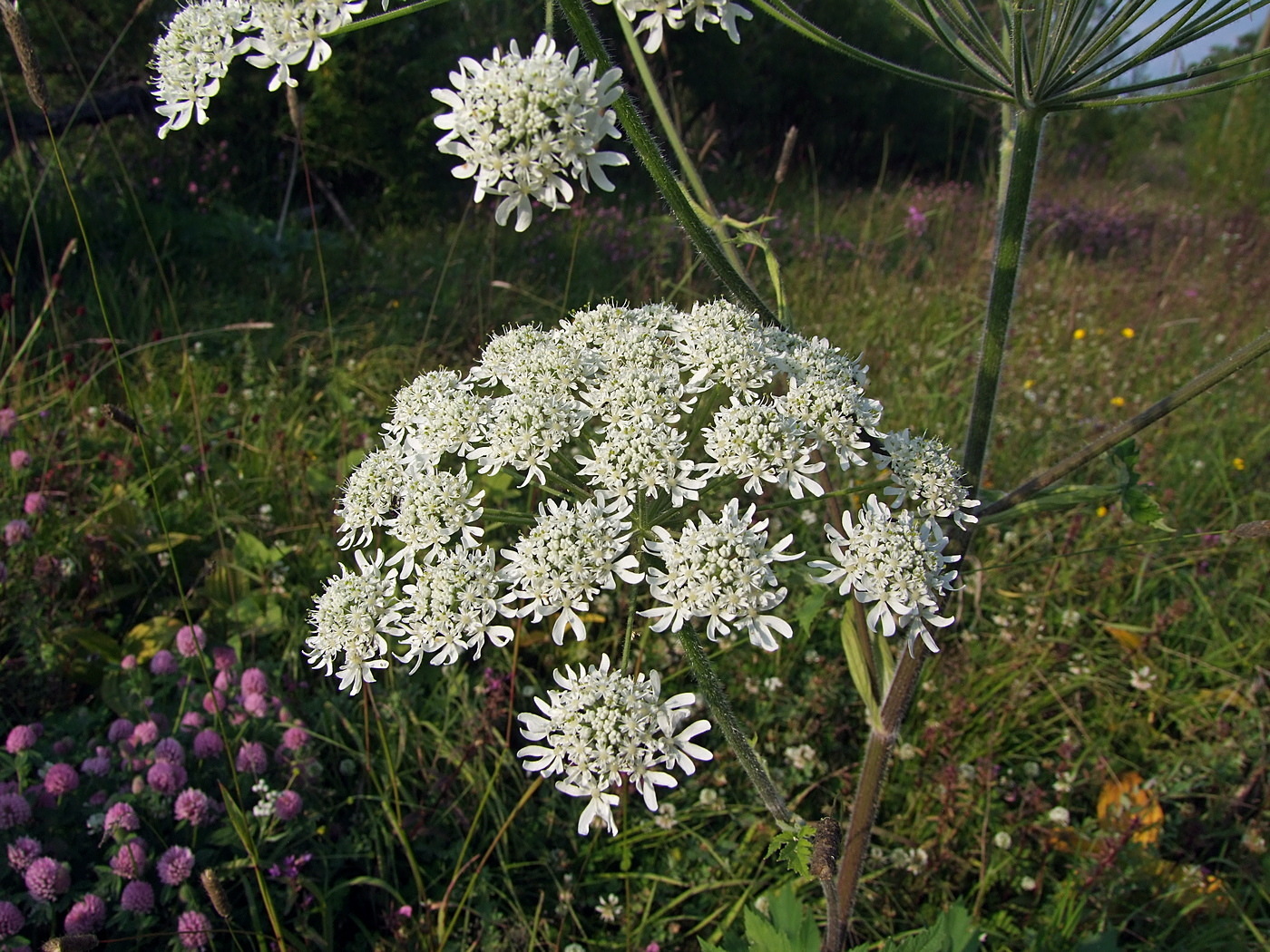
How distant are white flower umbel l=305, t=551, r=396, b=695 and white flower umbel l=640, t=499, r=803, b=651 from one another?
620mm

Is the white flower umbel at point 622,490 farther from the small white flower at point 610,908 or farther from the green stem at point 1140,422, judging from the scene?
the small white flower at point 610,908

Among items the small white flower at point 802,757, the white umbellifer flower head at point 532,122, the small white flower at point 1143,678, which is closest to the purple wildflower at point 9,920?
the white umbellifer flower head at point 532,122

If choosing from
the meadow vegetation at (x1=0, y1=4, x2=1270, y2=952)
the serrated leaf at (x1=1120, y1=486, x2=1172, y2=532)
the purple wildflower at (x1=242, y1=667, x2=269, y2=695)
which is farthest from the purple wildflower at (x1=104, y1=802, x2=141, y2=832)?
the serrated leaf at (x1=1120, y1=486, x2=1172, y2=532)

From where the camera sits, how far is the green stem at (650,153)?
154 centimetres

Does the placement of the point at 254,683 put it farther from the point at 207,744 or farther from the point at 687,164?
the point at 687,164

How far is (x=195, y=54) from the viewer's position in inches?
73.9

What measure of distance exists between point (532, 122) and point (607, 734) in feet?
3.88

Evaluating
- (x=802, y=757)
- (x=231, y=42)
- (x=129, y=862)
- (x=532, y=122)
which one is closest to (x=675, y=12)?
(x=532, y=122)

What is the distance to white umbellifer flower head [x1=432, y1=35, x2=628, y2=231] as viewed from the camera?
1.54 meters

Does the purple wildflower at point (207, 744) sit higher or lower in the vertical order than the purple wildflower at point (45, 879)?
higher

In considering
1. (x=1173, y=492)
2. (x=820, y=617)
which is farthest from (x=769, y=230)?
(x=820, y=617)

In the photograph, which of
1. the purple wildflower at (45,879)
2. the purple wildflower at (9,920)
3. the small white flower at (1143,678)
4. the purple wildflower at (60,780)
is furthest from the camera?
the small white flower at (1143,678)

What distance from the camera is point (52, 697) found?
11.4ft

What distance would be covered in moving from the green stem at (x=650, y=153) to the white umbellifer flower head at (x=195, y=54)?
73 cm
